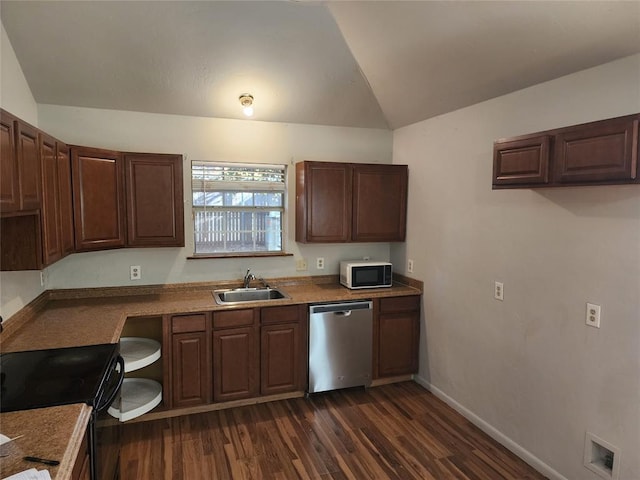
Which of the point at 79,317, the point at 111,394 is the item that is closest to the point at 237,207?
the point at 79,317

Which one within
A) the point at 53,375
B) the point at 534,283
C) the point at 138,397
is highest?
the point at 534,283

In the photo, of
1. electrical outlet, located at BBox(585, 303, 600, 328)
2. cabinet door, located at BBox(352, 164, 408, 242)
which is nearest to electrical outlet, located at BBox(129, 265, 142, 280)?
cabinet door, located at BBox(352, 164, 408, 242)

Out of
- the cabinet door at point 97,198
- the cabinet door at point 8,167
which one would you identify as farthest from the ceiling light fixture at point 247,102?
the cabinet door at point 8,167

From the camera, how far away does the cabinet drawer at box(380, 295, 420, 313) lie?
369cm

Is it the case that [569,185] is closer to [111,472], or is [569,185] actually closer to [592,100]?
[592,100]

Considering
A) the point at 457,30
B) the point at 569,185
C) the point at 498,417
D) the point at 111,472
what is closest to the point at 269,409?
the point at 111,472

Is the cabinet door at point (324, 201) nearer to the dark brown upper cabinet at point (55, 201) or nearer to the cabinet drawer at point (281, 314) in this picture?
the cabinet drawer at point (281, 314)

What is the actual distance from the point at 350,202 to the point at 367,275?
27.3 inches

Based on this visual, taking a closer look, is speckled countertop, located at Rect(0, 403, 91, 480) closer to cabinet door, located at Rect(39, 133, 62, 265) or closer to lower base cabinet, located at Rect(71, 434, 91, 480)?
lower base cabinet, located at Rect(71, 434, 91, 480)

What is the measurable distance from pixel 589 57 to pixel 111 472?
10.7ft

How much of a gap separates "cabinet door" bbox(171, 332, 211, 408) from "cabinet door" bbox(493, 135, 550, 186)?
2.40m

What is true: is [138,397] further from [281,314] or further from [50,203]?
[50,203]

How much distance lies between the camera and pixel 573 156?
2.06 meters

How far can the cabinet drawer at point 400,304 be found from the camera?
369 cm
